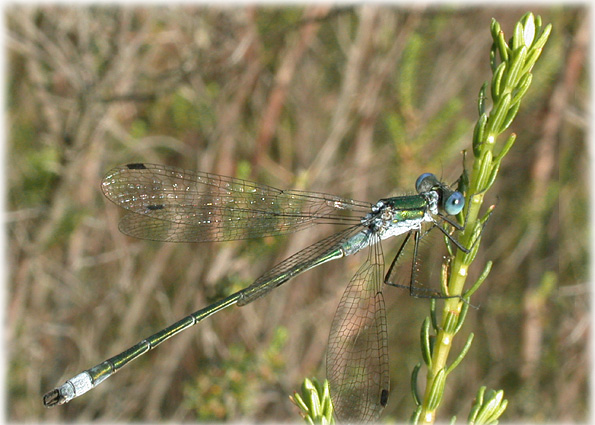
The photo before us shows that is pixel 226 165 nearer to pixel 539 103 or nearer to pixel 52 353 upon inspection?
pixel 52 353

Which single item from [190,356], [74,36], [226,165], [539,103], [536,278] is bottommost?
[190,356]

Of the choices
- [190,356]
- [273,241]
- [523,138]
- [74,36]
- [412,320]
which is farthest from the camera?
[412,320]

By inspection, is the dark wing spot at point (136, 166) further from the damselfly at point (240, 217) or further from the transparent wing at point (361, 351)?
the transparent wing at point (361, 351)

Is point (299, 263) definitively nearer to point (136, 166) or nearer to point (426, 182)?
point (426, 182)

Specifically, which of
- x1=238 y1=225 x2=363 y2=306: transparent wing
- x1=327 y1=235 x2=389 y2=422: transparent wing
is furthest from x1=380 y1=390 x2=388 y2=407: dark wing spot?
x1=238 y1=225 x2=363 y2=306: transparent wing

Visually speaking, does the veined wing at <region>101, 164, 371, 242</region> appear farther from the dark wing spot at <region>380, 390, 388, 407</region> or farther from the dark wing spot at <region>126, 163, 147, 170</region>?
the dark wing spot at <region>380, 390, 388, 407</region>

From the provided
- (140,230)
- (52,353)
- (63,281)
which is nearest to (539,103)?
(140,230)

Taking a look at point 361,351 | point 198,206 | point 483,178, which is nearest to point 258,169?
point 198,206
